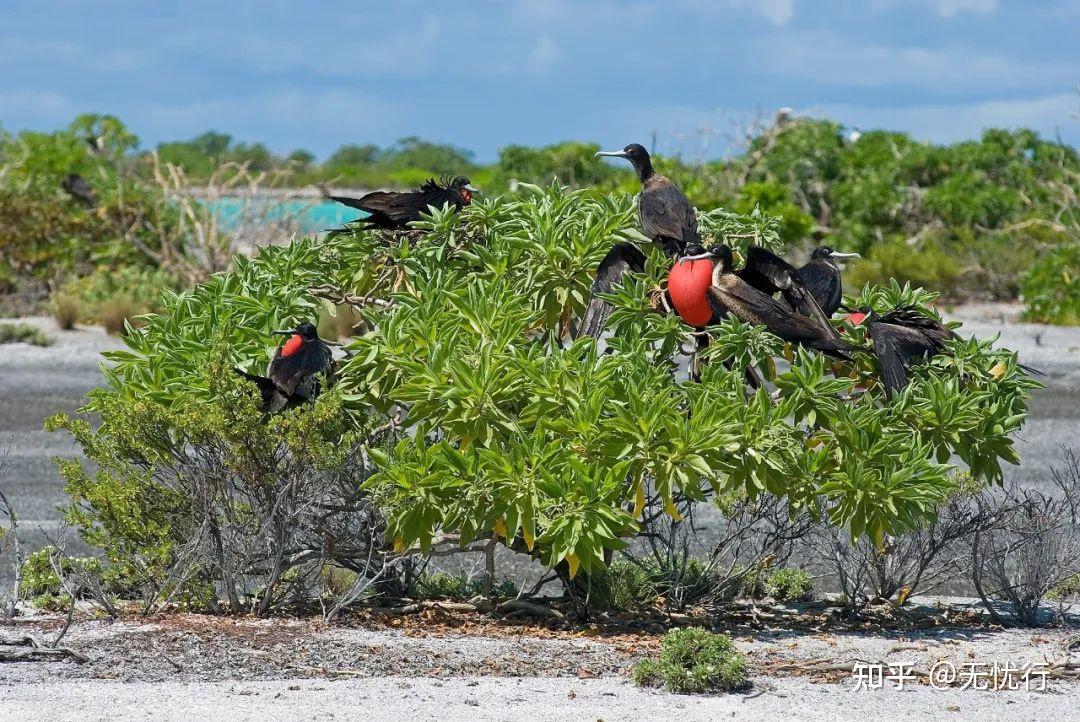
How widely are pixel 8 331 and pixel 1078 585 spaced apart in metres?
15.0

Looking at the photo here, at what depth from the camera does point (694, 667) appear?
5.09 m

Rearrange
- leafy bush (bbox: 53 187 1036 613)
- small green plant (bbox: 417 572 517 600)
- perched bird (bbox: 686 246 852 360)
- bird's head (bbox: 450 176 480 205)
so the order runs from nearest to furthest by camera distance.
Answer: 1. leafy bush (bbox: 53 187 1036 613)
2. perched bird (bbox: 686 246 852 360)
3. bird's head (bbox: 450 176 480 205)
4. small green plant (bbox: 417 572 517 600)

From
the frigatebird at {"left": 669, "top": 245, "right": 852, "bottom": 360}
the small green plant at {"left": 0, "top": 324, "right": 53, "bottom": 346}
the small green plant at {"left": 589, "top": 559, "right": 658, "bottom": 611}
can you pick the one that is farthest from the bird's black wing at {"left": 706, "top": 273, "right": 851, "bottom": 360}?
the small green plant at {"left": 0, "top": 324, "right": 53, "bottom": 346}

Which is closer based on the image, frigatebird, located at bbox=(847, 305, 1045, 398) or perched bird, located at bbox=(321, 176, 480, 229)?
frigatebird, located at bbox=(847, 305, 1045, 398)

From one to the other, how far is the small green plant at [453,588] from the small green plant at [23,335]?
41.4 ft

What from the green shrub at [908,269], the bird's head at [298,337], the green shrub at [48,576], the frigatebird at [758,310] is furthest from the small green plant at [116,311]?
the frigatebird at [758,310]

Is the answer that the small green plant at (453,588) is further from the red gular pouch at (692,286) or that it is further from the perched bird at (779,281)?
the perched bird at (779,281)

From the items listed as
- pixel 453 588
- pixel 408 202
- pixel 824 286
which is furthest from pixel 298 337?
pixel 824 286

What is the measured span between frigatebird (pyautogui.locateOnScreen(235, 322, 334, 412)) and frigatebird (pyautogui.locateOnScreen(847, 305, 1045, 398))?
217 cm

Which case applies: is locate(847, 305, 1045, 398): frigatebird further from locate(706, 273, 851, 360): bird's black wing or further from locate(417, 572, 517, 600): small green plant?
locate(417, 572, 517, 600): small green plant

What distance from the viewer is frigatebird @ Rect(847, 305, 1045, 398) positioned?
19.1 feet

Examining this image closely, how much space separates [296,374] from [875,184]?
71.4ft

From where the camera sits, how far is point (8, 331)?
737 inches

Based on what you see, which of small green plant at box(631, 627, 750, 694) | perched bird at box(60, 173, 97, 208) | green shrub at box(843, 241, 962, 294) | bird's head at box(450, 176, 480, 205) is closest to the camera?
small green plant at box(631, 627, 750, 694)
